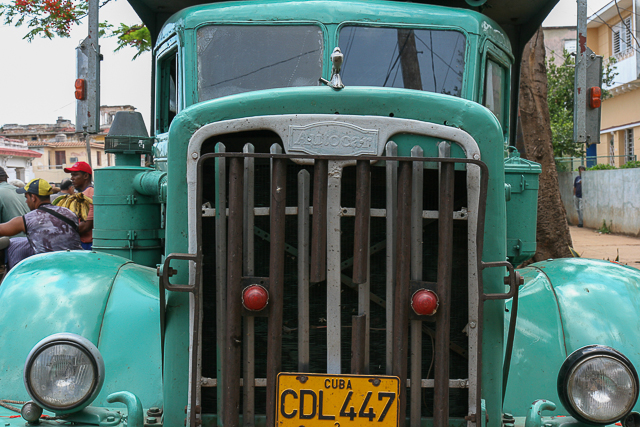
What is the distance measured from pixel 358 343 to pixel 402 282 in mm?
286

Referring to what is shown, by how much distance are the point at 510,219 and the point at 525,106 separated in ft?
15.1

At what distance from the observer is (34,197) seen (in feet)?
20.6

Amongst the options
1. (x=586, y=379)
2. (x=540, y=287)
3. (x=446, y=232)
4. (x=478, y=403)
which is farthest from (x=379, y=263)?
(x=540, y=287)

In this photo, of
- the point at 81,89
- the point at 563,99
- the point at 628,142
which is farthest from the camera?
the point at 628,142

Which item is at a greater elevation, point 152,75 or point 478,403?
point 152,75

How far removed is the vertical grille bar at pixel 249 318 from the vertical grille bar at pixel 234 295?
24mm

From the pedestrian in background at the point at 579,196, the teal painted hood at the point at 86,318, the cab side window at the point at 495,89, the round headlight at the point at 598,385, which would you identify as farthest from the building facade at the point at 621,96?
the teal painted hood at the point at 86,318

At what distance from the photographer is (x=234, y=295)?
7.68 feet

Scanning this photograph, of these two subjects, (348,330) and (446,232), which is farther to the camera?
(348,330)

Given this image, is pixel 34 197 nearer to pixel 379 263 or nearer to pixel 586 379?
pixel 379 263

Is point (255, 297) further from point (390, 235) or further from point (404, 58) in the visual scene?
point (404, 58)

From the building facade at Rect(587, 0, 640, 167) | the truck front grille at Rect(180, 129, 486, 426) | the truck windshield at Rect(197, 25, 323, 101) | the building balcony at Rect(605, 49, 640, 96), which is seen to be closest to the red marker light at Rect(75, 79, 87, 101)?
the truck windshield at Rect(197, 25, 323, 101)

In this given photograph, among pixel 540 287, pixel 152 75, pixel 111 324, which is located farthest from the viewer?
pixel 152 75

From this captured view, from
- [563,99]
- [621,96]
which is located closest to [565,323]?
[563,99]
